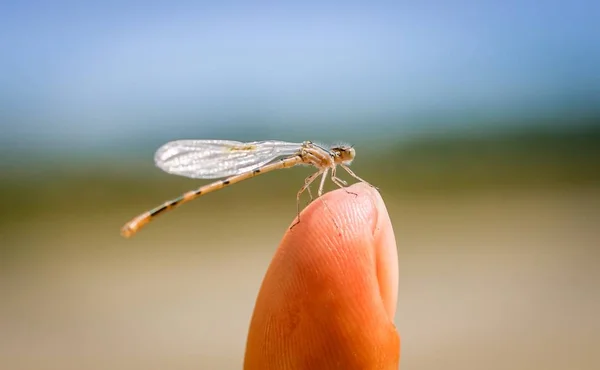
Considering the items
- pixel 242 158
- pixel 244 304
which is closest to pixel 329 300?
pixel 242 158

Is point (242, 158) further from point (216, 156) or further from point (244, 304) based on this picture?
point (244, 304)

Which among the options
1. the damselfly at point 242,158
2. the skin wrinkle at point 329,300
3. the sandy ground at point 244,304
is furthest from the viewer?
the sandy ground at point 244,304

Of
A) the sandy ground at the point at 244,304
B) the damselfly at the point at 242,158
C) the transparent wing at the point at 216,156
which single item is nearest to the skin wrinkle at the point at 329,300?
the damselfly at the point at 242,158

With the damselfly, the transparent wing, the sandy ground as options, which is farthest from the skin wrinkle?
the sandy ground

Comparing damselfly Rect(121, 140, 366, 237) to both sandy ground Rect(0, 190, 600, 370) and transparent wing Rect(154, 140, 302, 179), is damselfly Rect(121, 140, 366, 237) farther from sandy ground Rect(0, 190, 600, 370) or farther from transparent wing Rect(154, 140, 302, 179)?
sandy ground Rect(0, 190, 600, 370)

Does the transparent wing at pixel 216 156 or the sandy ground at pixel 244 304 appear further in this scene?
the sandy ground at pixel 244 304

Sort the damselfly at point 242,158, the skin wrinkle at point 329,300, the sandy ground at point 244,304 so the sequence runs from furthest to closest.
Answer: the sandy ground at point 244,304
the damselfly at point 242,158
the skin wrinkle at point 329,300

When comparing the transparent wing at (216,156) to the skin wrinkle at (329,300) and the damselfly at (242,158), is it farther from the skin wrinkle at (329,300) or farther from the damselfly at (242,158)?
the skin wrinkle at (329,300)
